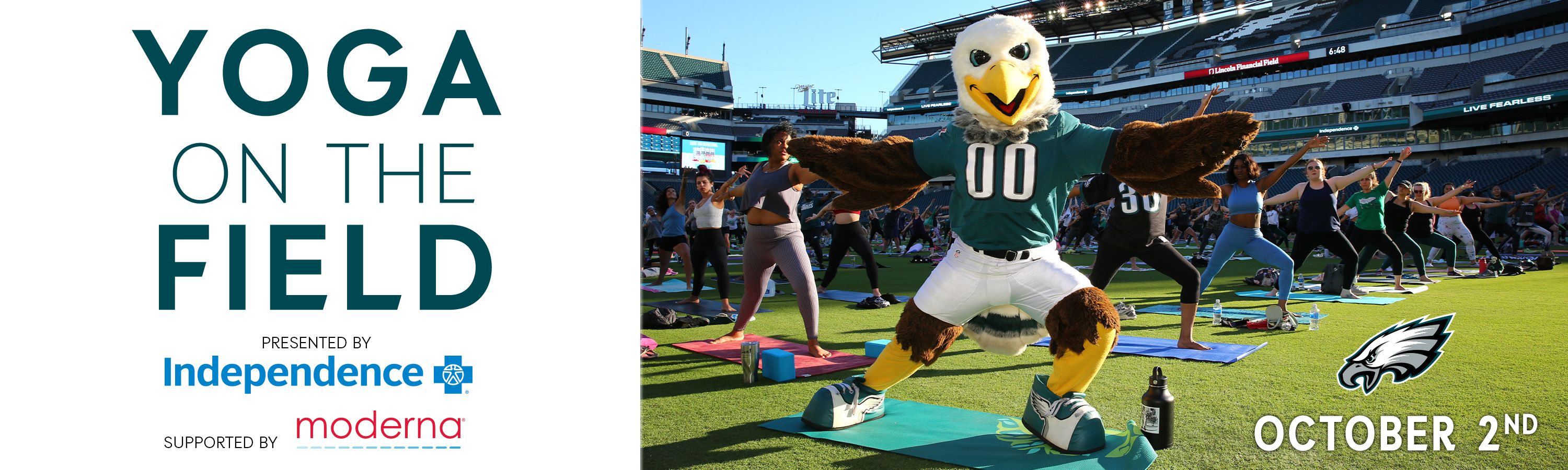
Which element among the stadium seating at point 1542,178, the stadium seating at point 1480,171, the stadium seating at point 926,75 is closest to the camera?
the stadium seating at point 1542,178

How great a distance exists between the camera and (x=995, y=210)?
335 centimetres

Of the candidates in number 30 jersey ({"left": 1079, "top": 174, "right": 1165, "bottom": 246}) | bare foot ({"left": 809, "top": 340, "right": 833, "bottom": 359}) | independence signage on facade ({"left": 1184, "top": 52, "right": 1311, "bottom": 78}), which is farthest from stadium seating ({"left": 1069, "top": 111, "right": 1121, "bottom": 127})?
bare foot ({"left": 809, "top": 340, "right": 833, "bottom": 359})

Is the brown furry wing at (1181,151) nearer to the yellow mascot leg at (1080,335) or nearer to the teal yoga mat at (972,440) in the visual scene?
the yellow mascot leg at (1080,335)

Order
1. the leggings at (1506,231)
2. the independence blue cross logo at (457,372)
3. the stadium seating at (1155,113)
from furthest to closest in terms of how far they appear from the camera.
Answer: the stadium seating at (1155,113) → the leggings at (1506,231) → the independence blue cross logo at (457,372)

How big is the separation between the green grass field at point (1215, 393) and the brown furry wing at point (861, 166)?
1065 millimetres

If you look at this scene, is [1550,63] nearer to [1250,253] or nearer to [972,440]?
[1250,253]

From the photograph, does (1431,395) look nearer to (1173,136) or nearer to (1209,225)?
(1173,136)

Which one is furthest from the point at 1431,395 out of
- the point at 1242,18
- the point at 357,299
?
the point at 1242,18

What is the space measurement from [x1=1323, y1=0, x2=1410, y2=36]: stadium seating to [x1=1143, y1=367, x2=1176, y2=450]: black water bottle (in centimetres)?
5070

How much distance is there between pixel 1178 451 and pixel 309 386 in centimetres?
298

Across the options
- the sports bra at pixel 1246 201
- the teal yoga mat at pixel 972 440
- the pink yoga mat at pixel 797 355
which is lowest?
the teal yoga mat at pixel 972 440

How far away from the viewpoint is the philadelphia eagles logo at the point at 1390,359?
424 cm

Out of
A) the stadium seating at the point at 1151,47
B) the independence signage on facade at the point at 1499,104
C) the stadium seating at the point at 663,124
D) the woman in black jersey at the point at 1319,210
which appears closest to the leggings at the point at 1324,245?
the woman in black jersey at the point at 1319,210

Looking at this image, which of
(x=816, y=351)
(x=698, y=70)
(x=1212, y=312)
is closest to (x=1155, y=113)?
(x=698, y=70)
